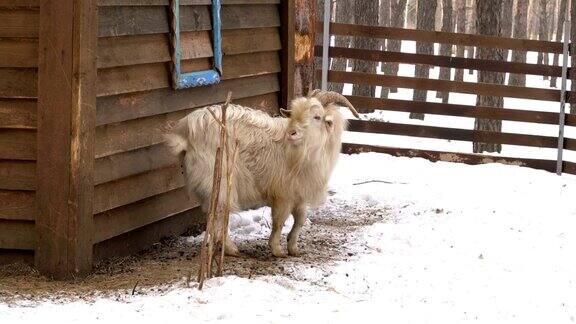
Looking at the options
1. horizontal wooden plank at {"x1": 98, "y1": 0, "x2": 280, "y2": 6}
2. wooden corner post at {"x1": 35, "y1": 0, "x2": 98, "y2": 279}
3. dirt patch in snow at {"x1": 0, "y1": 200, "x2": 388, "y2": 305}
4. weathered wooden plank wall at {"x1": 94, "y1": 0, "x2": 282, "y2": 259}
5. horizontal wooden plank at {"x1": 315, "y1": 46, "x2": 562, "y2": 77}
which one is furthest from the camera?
horizontal wooden plank at {"x1": 315, "y1": 46, "x2": 562, "y2": 77}

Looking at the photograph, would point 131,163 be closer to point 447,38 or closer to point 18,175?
point 18,175

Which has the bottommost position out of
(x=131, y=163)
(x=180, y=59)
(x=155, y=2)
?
(x=131, y=163)

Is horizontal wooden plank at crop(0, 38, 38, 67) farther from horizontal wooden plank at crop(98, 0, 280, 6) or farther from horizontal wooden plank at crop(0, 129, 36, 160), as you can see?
horizontal wooden plank at crop(98, 0, 280, 6)

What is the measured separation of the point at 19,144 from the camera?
23.2ft

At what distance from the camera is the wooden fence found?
46.0ft

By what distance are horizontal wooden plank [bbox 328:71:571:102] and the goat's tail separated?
6388 mm

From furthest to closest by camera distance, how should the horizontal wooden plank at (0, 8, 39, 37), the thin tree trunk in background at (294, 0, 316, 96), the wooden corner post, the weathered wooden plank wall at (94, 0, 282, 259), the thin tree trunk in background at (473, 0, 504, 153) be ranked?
1. the thin tree trunk in background at (473, 0, 504, 153)
2. the thin tree trunk in background at (294, 0, 316, 96)
3. the weathered wooden plank wall at (94, 0, 282, 259)
4. the horizontal wooden plank at (0, 8, 39, 37)
5. the wooden corner post

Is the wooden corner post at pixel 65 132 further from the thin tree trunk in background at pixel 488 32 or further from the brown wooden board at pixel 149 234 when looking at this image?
the thin tree trunk in background at pixel 488 32

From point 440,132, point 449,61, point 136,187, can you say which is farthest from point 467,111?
point 136,187

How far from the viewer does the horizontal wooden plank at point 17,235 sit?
7145mm

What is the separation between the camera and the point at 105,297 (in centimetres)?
655

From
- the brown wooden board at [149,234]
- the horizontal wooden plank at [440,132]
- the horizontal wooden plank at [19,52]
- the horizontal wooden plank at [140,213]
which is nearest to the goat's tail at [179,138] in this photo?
the horizontal wooden plank at [140,213]

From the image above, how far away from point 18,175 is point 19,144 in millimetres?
218

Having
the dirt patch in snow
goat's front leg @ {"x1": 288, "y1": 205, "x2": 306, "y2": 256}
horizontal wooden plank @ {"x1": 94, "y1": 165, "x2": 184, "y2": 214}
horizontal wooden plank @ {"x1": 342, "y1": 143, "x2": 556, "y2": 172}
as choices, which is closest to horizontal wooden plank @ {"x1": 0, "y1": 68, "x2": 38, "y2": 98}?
horizontal wooden plank @ {"x1": 94, "y1": 165, "x2": 184, "y2": 214}
